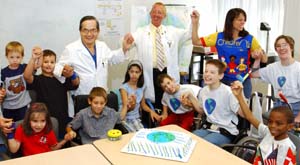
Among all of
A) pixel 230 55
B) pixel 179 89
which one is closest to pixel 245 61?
pixel 230 55

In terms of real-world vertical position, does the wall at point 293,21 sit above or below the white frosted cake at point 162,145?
above

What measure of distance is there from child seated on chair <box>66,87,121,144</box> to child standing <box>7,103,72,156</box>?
21 centimetres

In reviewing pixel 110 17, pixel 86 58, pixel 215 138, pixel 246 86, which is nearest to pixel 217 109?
pixel 215 138

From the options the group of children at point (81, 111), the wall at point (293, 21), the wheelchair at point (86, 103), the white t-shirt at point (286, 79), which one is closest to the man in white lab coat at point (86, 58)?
the group of children at point (81, 111)

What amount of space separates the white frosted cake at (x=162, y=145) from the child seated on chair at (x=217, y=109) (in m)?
0.61

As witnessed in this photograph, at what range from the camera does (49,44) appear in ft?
12.9

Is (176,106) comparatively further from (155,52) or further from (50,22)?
(50,22)

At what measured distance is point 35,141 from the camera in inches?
98.0

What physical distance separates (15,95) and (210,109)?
1.69 metres

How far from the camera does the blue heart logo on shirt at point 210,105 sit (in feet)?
9.54

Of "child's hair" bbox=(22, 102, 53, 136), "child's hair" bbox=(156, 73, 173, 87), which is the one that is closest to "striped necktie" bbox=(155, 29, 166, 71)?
"child's hair" bbox=(156, 73, 173, 87)

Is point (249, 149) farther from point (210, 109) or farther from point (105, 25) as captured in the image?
point (105, 25)

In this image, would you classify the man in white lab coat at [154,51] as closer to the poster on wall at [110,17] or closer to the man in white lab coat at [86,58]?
the man in white lab coat at [86,58]

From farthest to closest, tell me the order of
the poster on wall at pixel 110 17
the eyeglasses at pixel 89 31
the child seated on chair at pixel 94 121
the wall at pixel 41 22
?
1. the poster on wall at pixel 110 17
2. the wall at pixel 41 22
3. the eyeglasses at pixel 89 31
4. the child seated on chair at pixel 94 121
